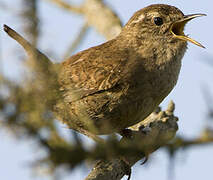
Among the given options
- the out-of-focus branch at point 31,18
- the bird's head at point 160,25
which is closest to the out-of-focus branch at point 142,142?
the out-of-focus branch at point 31,18

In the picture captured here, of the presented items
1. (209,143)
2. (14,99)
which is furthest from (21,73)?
(209,143)

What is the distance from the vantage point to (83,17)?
561 centimetres

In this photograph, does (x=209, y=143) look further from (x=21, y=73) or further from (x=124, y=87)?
→ (x=124, y=87)

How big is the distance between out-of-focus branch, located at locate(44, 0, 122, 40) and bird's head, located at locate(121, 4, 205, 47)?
0.77m

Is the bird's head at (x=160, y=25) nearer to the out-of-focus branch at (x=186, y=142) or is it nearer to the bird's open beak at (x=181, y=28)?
the bird's open beak at (x=181, y=28)

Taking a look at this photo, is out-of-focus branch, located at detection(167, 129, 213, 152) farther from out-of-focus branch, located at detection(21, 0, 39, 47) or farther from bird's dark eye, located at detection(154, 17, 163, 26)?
bird's dark eye, located at detection(154, 17, 163, 26)

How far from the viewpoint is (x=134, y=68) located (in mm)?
3795

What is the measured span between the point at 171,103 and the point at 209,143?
347 cm

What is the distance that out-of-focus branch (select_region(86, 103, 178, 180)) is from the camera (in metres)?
1.03

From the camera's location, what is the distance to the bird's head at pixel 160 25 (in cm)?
414

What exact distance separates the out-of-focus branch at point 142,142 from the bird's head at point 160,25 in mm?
812

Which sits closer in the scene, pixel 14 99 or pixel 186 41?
pixel 14 99

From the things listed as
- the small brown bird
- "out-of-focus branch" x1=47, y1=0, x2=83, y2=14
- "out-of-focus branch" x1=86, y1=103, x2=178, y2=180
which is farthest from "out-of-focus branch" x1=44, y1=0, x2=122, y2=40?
"out-of-focus branch" x1=86, y1=103, x2=178, y2=180

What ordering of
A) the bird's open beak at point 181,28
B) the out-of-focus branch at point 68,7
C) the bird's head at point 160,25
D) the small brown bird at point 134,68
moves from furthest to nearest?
the out-of-focus branch at point 68,7, the bird's head at point 160,25, the bird's open beak at point 181,28, the small brown bird at point 134,68
